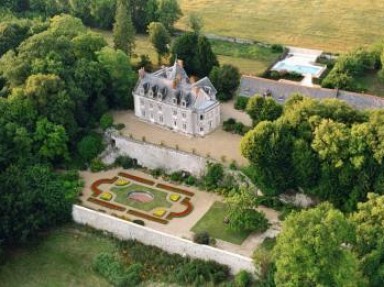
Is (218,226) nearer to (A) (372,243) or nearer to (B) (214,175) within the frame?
(B) (214,175)

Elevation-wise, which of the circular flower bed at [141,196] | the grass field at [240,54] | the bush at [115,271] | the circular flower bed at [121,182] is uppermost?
the grass field at [240,54]

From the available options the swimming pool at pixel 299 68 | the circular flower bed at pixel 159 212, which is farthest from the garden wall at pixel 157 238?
the swimming pool at pixel 299 68

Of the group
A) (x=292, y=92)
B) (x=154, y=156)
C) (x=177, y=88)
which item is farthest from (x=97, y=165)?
(x=292, y=92)

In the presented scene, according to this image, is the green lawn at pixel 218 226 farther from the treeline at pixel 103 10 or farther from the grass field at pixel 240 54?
the treeline at pixel 103 10

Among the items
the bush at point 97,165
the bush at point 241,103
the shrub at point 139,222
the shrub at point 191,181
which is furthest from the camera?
the bush at point 241,103

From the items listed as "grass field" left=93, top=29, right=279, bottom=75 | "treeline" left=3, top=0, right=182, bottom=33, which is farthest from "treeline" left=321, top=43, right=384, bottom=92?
"treeline" left=3, top=0, right=182, bottom=33

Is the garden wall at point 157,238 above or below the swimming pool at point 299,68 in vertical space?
below

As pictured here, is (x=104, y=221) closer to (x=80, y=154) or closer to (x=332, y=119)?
(x=80, y=154)

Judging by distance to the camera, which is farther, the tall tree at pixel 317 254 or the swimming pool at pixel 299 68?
the swimming pool at pixel 299 68
